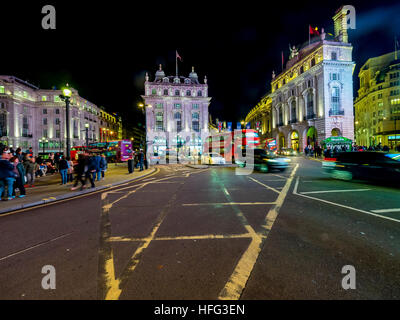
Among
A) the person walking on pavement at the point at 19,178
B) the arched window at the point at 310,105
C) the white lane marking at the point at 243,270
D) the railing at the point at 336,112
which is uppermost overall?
the arched window at the point at 310,105

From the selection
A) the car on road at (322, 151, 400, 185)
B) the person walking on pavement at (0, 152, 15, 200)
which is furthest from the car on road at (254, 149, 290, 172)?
the person walking on pavement at (0, 152, 15, 200)

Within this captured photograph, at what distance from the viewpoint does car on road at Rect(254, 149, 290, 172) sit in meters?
14.0

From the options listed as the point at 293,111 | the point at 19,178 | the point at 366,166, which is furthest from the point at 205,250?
the point at 293,111

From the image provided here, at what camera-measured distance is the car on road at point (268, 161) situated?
14016mm

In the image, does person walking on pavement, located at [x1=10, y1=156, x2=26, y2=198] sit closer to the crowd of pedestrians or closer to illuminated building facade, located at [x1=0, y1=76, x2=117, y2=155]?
the crowd of pedestrians

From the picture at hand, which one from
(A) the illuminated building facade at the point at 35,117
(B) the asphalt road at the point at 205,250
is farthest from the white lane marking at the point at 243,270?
(A) the illuminated building facade at the point at 35,117

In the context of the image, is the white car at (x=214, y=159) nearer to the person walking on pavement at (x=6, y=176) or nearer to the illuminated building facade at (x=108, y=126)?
the person walking on pavement at (x=6, y=176)

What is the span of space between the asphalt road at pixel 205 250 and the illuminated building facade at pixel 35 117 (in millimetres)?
60605

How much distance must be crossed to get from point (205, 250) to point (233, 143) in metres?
20.2

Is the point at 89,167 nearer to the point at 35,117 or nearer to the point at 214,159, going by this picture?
the point at 214,159

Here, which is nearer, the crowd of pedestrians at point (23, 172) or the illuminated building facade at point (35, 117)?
the crowd of pedestrians at point (23, 172)

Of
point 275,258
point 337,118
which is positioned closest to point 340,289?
point 275,258

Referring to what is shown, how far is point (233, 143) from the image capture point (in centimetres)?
2273

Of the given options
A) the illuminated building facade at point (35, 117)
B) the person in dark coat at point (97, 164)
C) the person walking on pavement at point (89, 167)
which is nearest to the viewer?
the person walking on pavement at point (89, 167)
